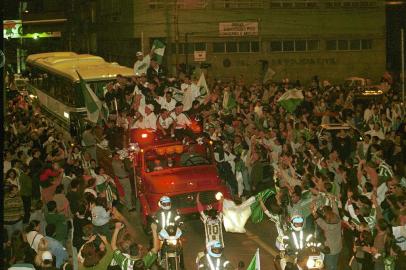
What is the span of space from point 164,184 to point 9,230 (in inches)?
142

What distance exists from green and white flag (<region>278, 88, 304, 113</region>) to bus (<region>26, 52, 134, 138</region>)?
16.5 feet

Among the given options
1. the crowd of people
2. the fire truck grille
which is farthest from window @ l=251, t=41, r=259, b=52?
the fire truck grille

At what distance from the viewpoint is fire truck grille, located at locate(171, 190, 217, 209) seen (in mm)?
14977

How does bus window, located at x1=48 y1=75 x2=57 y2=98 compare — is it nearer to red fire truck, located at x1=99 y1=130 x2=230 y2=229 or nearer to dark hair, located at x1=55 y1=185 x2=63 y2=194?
red fire truck, located at x1=99 y1=130 x2=230 y2=229

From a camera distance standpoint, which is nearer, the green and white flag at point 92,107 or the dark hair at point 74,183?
the dark hair at point 74,183

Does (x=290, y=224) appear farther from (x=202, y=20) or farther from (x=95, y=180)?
(x=202, y=20)

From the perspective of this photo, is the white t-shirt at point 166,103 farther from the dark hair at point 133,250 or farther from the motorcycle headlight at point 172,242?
the dark hair at point 133,250

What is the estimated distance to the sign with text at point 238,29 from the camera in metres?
46.8

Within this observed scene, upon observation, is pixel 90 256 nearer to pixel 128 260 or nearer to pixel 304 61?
pixel 128 260

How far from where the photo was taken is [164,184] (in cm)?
1494

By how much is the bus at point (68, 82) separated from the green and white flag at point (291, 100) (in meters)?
5.02

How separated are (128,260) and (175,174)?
604cm

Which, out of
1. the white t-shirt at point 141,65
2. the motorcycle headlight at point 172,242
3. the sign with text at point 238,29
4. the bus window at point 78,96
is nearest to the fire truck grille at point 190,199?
the motorcycle headlight at point 172,242

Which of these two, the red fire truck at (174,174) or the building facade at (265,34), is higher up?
the building facade at (265,34)
